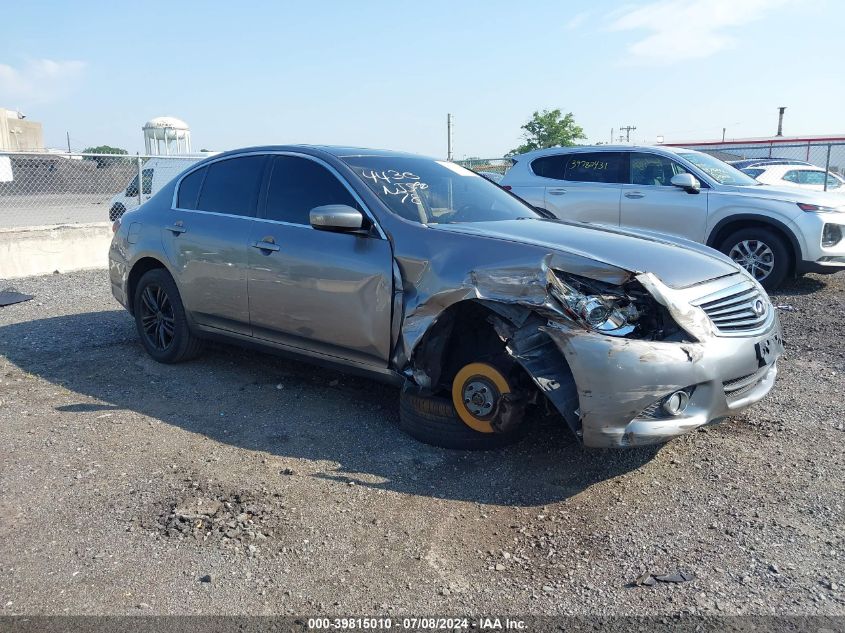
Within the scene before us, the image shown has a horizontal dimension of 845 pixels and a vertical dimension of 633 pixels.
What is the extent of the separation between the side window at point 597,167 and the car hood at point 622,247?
17.8 ft

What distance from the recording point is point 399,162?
5016 millimetres

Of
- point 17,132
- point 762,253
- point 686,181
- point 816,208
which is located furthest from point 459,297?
point 17,132

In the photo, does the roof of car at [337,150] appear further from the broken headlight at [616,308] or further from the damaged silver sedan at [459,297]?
the broken headlight at [616,308]

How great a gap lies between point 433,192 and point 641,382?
204 centimetres

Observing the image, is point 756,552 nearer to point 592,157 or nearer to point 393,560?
point 393,560

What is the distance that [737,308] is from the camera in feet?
12.4

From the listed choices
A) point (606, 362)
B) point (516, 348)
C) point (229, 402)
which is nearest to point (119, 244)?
point (229, 402)

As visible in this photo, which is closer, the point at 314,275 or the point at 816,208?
the point at 314,275

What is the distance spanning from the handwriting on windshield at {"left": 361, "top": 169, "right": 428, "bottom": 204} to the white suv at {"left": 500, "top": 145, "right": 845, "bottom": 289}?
11.1ft

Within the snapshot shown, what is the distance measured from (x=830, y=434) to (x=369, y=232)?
3.09 meters

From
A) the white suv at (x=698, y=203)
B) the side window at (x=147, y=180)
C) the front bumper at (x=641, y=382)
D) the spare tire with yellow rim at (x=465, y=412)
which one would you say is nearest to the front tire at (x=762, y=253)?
the white suv at (x=698, y=203)

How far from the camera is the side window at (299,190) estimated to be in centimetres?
468

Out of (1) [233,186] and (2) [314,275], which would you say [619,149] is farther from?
(2) [314,275]

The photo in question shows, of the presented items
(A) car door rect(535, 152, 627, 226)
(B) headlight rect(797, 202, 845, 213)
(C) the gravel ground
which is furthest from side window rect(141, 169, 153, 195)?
(B) headlight rect(797, 202, 845, 213)
